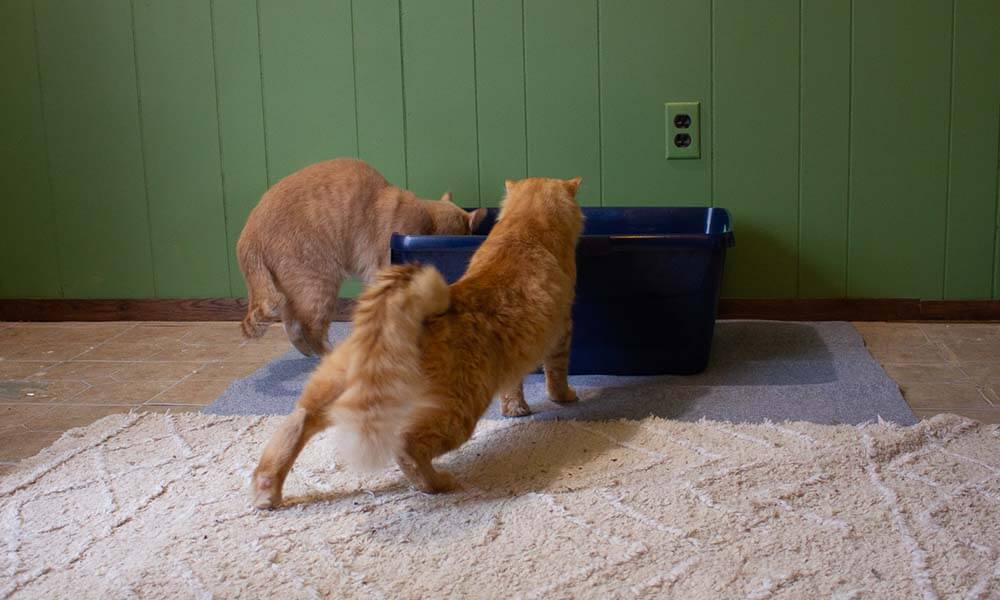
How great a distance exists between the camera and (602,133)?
3.26 m

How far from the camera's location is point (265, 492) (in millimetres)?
1849

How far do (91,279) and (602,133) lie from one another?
199 cm

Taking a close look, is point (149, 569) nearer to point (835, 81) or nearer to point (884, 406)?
point (884, 406)

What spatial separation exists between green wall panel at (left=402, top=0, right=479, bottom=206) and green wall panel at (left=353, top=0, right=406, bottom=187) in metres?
0.03

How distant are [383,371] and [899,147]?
221 cm

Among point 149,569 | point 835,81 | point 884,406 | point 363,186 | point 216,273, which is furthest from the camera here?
point 216,273

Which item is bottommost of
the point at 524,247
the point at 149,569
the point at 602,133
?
the point at 149,569

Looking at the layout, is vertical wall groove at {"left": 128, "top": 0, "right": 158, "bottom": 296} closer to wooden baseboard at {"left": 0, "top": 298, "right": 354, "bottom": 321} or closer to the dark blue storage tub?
wooden baseboard at {"left": 0, "top": 298, "right": 354, "bottom": 321}

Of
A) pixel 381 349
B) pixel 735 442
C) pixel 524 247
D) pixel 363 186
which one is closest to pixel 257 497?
pixel 381 349

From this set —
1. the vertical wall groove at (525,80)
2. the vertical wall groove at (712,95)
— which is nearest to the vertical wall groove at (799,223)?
the vertical wall groove at (712,95)

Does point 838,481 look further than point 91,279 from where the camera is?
No

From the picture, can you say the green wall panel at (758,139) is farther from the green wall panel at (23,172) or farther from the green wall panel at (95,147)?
the green wall panel at (23,172)

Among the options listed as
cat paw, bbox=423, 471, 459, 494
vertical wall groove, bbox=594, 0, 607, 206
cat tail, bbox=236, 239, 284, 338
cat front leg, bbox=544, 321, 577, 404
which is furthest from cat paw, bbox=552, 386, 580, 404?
vertical wall groove, bbox=594, 0, 607, 206

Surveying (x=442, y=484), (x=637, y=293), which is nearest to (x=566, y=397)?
(x=637, y=293)
